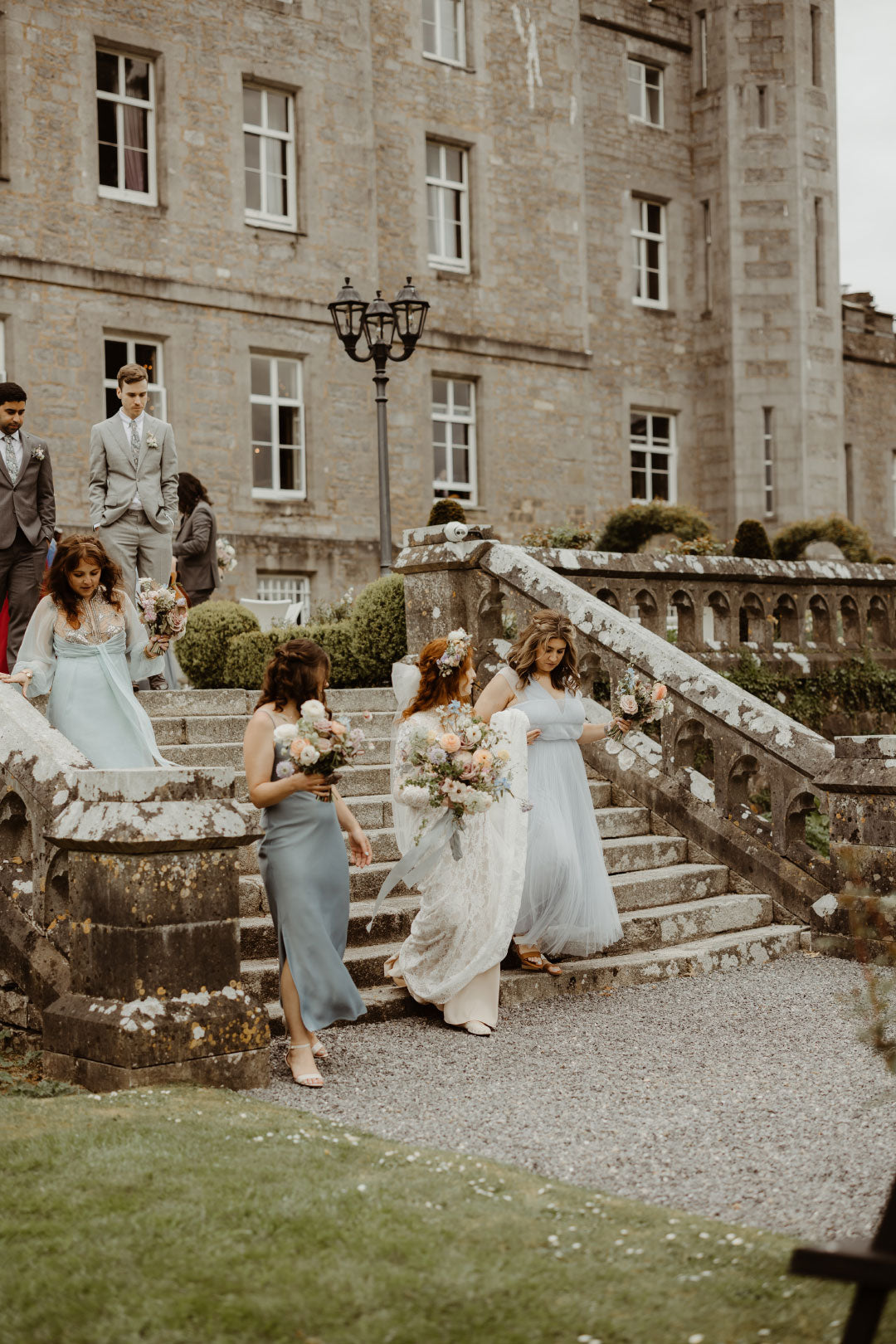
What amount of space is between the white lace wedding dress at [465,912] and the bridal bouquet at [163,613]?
2.09 meters

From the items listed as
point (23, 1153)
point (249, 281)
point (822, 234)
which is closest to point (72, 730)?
point (23, 1153)

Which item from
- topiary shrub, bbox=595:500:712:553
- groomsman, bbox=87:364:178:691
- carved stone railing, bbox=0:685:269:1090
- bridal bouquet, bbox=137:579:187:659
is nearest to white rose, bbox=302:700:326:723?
carved stone railing, bbox=0:685:269:1090

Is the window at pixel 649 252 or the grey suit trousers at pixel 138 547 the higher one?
the window at pixel 649 252

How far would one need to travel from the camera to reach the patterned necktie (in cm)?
909

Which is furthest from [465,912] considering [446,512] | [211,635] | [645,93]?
[645,93]

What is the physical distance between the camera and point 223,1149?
4422 mm

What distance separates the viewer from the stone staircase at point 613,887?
688 cm

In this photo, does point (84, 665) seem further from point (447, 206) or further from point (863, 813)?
point (447, 206)

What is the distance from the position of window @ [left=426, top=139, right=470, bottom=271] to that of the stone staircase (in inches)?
583

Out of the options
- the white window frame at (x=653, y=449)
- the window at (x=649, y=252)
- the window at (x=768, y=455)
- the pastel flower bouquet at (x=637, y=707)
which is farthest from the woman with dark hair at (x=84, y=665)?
the window at (x=768, y=455)

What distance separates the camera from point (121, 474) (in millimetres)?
9898

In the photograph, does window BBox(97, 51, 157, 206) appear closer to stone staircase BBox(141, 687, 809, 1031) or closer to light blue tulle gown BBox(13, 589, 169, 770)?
stone staircase BBox(141, 687, 809, 1031)

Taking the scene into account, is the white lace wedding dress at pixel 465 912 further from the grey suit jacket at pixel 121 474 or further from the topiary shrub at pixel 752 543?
the topiary shrub at pixel 752 543

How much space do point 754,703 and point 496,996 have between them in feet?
9.68
